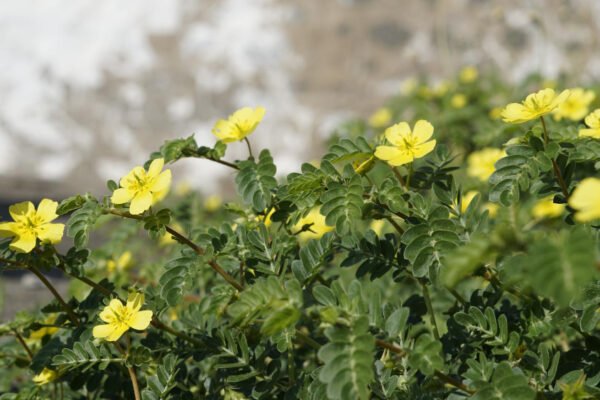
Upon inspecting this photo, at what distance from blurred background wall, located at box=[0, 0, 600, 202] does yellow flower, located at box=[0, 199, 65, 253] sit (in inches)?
158

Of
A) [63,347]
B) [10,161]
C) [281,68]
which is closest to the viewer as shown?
[63,347]

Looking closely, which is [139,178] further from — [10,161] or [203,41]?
[203,41]

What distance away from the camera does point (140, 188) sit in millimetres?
1381

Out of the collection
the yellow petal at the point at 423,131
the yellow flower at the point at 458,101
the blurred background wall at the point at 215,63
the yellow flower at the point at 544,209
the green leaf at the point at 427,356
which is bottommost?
the green leaf at the point at 427,356

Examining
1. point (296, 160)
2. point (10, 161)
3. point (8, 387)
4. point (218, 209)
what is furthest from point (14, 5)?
point (8, 387)

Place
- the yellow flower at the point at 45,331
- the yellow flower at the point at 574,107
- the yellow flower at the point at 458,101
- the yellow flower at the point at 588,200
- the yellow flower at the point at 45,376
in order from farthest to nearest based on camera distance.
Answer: the yellow flower at the point at 458,101 → the yellow flower at the point at 574,107 → the yellow flower at the point at 45,331 → the yellow flower at the point at 45,376 → the yellow flower at the point at 588,200

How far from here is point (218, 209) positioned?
3348mm

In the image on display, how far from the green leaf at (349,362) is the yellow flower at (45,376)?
0.77 metres

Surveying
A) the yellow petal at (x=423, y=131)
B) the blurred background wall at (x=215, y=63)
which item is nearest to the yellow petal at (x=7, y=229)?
the yellow petal at (x=423, y=131)

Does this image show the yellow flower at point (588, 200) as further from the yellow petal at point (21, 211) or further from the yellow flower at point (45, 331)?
the yellow flower at point (45, 331)

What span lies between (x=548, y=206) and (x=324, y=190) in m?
1.37

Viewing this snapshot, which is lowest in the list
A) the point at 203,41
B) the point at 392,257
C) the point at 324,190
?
the point at 392,257

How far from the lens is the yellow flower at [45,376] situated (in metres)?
1.52

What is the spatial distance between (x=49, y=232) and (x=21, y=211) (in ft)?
0.29
